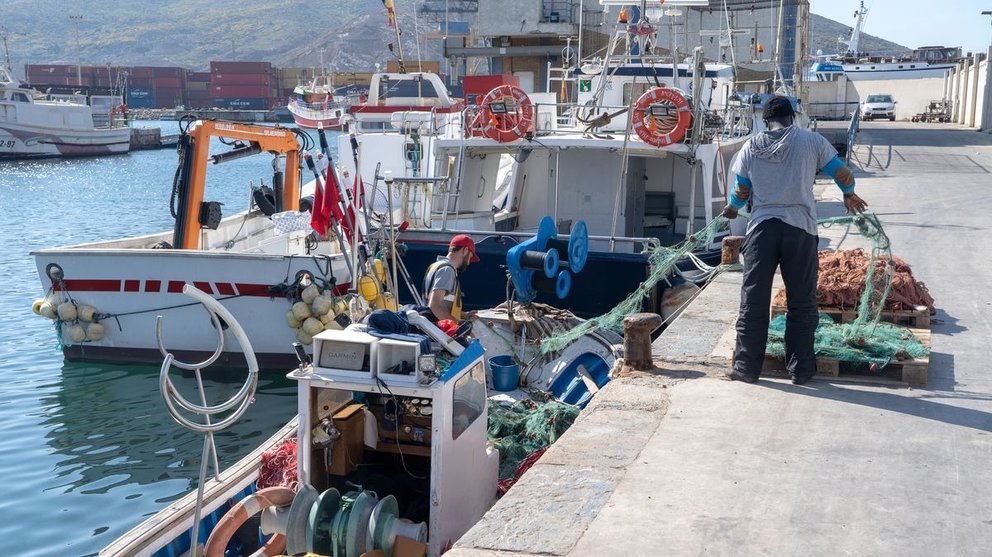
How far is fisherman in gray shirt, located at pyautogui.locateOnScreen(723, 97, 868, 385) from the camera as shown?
5.62 metres

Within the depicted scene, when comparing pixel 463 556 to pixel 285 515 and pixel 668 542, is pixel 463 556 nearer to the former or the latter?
pixel 668 542

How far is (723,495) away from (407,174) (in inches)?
511

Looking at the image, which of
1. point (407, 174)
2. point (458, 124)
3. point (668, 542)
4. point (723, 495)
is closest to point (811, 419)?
point (723, 495)

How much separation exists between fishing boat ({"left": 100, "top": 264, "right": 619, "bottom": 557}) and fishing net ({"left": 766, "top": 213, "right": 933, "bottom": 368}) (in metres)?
2.10

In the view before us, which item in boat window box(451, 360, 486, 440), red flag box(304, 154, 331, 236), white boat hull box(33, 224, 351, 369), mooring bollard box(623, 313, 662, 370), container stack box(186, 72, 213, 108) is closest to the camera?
boat window box(451, 360, 486, 440)

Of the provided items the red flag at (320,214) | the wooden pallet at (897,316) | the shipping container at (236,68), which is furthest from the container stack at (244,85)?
the wooden pallet at (897,316)

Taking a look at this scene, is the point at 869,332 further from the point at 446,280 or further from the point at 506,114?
the point at 506,114

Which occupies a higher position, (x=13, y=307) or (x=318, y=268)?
(x=318, y=268)

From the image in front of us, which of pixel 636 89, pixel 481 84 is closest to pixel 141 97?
pixel 481 84

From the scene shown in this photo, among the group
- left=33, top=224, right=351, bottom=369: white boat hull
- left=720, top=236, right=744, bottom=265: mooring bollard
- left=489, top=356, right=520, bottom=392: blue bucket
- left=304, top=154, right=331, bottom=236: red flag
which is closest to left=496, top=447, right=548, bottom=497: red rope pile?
left=489, top=356, right=520, bottom=392: blue bucket

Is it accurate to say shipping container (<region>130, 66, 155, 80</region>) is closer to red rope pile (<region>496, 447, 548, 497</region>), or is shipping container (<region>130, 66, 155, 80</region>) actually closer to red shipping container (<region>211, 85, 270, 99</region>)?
red shipping container (<region>211, 85, 270, 99</region>)

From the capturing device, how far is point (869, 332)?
6.24m

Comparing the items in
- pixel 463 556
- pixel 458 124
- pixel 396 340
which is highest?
pixel 458 124

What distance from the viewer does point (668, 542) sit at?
3826 mm
